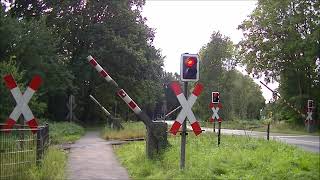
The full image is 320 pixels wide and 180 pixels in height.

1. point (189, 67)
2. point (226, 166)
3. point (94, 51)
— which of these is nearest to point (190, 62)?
point (189, 67)

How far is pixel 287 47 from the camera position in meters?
40.8

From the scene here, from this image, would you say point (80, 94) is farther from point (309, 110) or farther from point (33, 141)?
point (33, 141)

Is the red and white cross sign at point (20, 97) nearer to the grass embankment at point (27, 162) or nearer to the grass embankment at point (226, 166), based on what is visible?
the grass embankment at point (27, 162)

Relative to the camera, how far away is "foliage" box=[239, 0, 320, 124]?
40406 millimetres

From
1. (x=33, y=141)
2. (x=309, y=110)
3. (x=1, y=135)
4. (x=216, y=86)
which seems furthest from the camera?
(x=216, y=86)

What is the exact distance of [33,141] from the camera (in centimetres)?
1005

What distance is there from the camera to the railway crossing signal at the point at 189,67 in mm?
11305

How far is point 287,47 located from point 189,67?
31.2m

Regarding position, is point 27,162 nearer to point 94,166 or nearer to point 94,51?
point 94,166

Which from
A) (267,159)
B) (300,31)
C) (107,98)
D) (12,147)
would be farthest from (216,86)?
(12,147)

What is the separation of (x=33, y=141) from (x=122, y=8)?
3723 centimetres

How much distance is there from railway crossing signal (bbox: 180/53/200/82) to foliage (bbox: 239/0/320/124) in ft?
95.6

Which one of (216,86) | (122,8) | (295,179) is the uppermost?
(122,8)

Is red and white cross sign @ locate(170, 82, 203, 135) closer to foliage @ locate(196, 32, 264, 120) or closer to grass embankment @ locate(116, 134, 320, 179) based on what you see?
grass embankment @ locate(116, 134, 320, 179)
